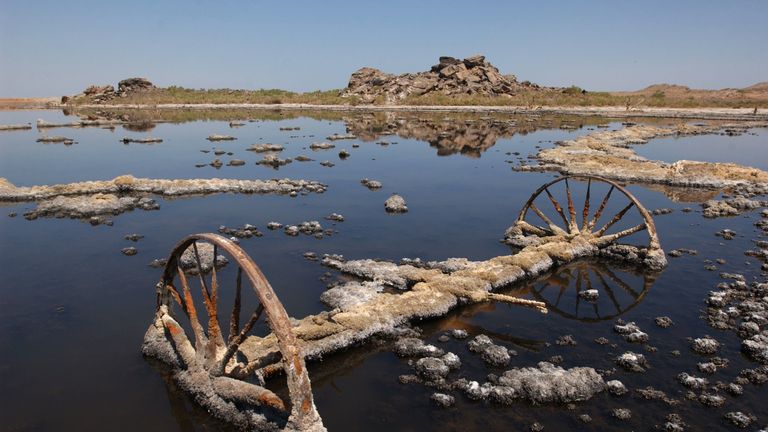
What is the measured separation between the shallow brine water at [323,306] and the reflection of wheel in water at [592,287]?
72 millimetres

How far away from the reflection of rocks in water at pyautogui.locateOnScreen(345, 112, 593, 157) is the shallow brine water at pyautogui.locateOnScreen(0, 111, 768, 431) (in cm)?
1613

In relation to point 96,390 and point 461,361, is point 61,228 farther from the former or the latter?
point 461,361

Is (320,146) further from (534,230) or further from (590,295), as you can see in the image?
(590,295)

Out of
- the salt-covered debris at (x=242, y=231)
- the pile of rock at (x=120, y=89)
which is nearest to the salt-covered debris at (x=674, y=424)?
the salt-covered debris at (x=242, y=231)

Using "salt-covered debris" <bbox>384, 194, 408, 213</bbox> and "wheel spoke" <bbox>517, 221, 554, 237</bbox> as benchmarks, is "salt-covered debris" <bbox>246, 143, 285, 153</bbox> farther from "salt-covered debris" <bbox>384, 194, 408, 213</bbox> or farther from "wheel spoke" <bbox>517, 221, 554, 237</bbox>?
"wheel spoke" <bbox>517, 221, 554, 237</bbox>

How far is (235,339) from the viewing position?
336 inches

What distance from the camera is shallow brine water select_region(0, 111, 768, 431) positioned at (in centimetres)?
956

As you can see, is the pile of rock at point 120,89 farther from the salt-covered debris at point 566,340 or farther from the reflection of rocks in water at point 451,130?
the salt-covered debris at point 566,340

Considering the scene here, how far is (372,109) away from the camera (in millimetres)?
115188

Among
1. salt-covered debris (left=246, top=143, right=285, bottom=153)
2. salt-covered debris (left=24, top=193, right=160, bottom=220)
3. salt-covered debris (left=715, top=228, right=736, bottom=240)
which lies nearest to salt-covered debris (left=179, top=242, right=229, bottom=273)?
salt-covered debris (left=24, top=193, right=160, bottom=220)

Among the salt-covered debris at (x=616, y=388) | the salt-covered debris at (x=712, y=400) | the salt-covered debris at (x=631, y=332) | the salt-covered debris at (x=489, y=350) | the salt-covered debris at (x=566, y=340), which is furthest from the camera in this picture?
the salt-covered debris at (x=631, y=332)

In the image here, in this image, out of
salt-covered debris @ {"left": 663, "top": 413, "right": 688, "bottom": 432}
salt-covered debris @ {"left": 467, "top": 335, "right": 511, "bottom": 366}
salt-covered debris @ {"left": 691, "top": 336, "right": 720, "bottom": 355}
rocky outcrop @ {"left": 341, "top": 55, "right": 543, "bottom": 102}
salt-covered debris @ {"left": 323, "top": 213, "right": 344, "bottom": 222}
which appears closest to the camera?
salt-covered debris @ {"left": 663, "top": 413, "right": 688, "bottom": 432}

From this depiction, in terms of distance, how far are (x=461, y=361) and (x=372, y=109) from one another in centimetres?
10796

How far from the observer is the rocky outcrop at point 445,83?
427ft
